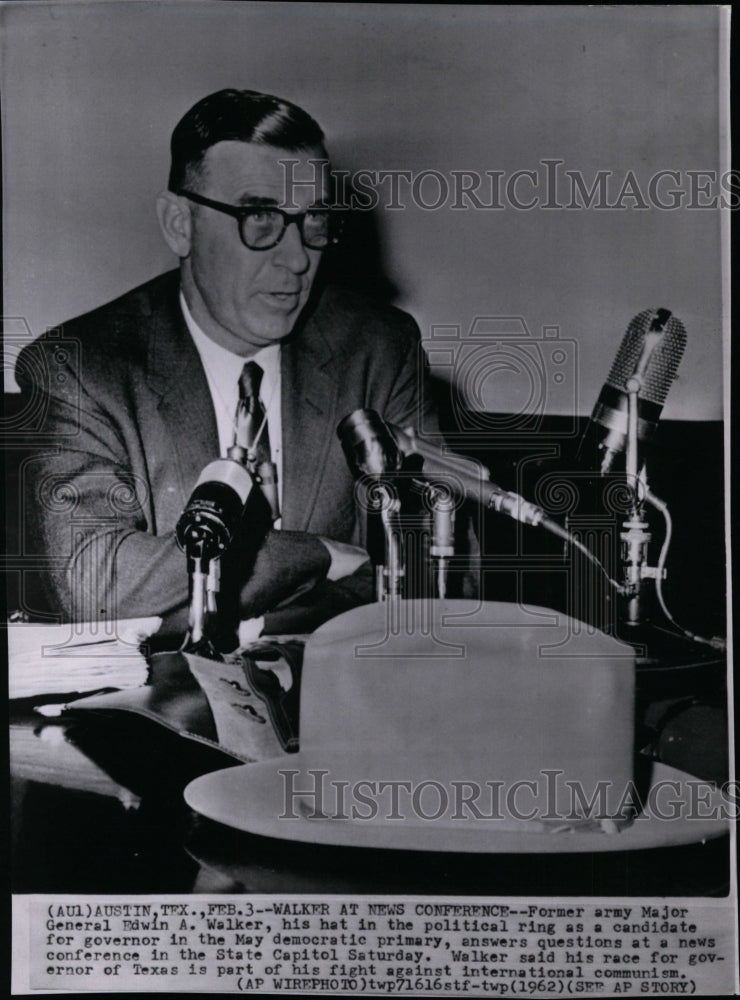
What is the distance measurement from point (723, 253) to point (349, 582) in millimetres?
660

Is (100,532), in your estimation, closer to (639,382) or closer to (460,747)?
(460,747)

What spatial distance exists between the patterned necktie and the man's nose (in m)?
0.14

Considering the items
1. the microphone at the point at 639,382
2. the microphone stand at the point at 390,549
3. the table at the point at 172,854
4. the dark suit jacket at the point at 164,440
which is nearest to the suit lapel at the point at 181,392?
the dark suit jacket at the point at 164,440

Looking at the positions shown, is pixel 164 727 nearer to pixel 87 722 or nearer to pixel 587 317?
pixel 87 722

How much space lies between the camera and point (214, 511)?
3.57 feet

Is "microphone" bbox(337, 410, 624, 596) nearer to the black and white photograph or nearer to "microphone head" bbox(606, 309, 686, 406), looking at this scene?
the black and white photograph

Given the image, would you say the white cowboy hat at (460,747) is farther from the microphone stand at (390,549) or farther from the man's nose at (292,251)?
the man's nose at (292,251)

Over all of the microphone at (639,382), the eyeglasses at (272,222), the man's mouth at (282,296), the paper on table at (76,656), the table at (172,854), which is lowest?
the table at (172,854)

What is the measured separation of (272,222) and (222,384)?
0.72 ft

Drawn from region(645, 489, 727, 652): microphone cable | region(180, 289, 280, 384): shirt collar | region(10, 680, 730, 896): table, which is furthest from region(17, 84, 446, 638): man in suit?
region(645, 489, 727, 652): microphone cable

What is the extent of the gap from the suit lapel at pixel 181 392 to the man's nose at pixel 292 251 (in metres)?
0.15

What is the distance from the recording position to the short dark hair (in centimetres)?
110

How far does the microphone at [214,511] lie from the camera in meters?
1.09

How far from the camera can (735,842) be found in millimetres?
1094
